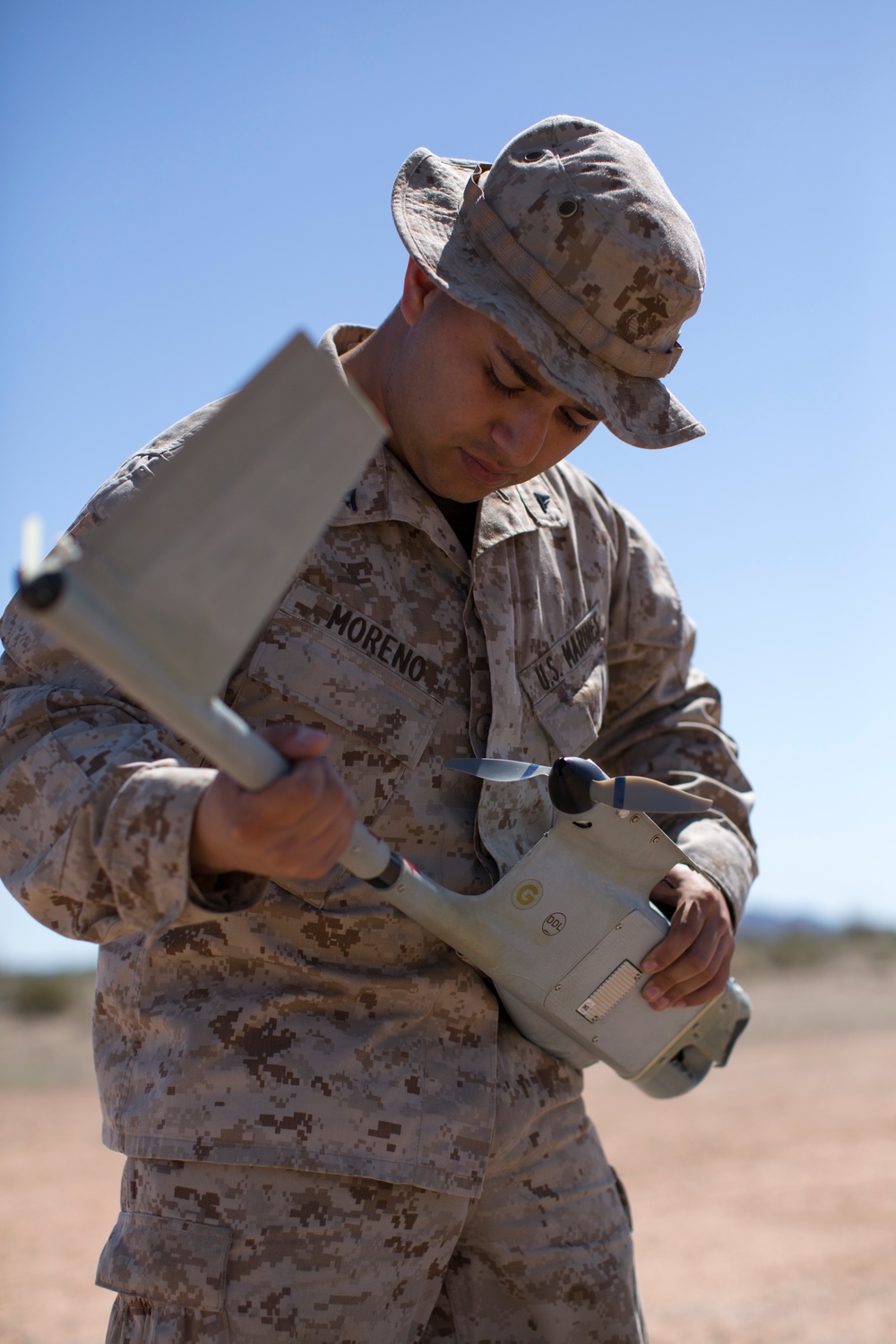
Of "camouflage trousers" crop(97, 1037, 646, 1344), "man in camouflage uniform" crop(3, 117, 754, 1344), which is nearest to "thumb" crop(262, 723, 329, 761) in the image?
"man in camouflage uniform" crop(3, 117, 754, 1344)

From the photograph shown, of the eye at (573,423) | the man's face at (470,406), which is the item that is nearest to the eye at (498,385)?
the man's face at (470,406)

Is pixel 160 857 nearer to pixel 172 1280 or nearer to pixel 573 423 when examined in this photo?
pixel 172 1280

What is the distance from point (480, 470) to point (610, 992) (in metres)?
1.04

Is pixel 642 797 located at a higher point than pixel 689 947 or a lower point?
higher

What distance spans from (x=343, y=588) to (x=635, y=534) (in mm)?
1068

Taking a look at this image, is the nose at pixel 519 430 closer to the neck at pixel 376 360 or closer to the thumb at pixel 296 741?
the neck at pixel 376 360

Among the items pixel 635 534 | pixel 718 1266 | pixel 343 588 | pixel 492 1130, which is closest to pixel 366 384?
pixel 343 588

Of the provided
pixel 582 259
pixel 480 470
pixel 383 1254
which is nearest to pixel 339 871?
pixel 383 1254

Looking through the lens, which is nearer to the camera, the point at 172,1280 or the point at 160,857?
the point at 160,857

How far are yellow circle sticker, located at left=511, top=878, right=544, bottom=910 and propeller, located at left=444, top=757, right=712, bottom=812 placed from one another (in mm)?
150

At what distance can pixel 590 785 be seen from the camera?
7.54 feet

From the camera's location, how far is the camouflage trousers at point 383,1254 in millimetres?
2059

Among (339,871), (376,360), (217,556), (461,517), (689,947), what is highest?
(217,556)

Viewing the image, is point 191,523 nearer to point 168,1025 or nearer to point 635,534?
point 168,1025
